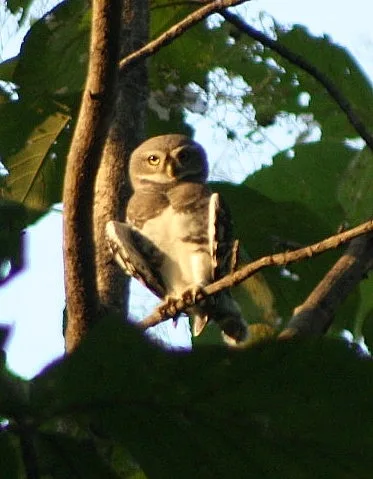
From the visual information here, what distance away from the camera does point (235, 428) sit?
64 centimetres

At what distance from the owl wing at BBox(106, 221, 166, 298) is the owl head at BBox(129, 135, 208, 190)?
462mm

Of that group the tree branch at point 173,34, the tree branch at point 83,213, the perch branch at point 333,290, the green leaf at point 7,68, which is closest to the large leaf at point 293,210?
the perch branch at point 333,290

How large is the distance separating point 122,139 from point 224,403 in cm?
198

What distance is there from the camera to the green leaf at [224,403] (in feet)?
2.04

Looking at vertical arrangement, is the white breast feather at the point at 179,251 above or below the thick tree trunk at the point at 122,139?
below

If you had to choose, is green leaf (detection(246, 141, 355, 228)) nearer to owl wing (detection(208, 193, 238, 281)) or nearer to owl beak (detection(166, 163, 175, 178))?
owl wing (detection(208, 193, 238, 281))

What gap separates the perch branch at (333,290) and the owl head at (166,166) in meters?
2.00

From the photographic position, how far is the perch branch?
5.57ft

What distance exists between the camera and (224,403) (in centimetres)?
64

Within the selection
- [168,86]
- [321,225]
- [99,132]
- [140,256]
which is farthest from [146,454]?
[140,256]

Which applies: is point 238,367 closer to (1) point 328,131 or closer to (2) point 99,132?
(2) point 99,132

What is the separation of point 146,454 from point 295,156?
6.16 ft

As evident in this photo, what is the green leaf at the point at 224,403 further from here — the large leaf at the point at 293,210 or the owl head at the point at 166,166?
the owl head at the point at 166,166

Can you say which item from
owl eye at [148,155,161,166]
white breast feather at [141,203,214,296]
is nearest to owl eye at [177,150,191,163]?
owl eye at [148,155,161,166]
